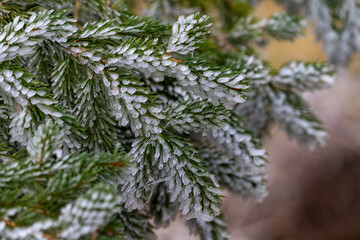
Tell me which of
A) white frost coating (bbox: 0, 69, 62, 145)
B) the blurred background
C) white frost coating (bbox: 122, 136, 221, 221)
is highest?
the blurred background

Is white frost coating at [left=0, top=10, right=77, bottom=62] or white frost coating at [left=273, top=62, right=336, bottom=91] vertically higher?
white frost coating at [left=273, top=62, right=336, bottom=91]

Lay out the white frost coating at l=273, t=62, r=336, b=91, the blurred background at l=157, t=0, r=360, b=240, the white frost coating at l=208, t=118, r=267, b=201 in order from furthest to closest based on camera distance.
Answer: the blurred background at l=157, t=0, r=360, b=240 < the white frost coating at l=273, t=62, r=336, b=91 < the white frost coating at l=208, t=118, r=267, b=201

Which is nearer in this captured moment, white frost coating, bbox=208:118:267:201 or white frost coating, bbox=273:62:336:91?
white frost coating, bbox=208:118:267:201

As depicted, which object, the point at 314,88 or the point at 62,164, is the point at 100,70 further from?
the point at 314,88

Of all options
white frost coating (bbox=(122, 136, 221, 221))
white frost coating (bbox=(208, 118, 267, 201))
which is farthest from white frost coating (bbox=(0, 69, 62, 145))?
white frost coating (bbox=(208, 118, 267, 201))

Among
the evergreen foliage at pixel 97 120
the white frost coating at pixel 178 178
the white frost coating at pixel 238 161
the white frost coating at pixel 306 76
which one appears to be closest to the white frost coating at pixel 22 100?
the evergreen foliage at pixel 97 120

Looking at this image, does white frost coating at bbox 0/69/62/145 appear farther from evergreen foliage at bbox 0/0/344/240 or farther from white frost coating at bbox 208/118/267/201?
white frost coating at bbox 208/118/267/201

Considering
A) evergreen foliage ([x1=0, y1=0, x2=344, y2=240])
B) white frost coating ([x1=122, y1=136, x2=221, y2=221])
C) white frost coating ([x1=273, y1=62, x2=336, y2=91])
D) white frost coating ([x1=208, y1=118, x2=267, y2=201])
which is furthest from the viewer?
white frost coating ([x1=273, y1=62, x2=336, y2=91])
